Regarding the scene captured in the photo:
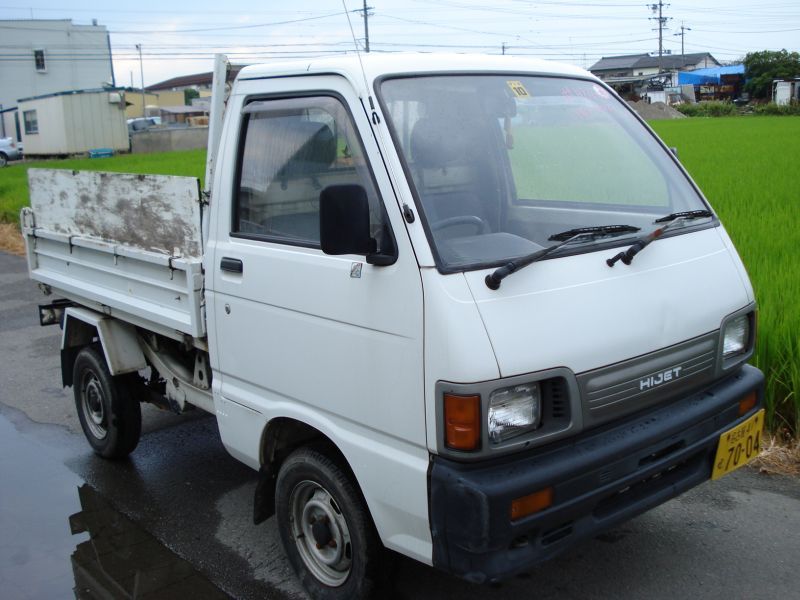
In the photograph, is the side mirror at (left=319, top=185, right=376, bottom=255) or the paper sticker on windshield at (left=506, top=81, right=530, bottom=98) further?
the paper sticker on windshield at (left=506, top=81, right=530, bottom=98)

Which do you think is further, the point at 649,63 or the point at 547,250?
the point at 649,63

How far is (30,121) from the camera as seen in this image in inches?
1646

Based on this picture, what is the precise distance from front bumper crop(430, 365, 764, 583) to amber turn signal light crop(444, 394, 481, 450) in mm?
89

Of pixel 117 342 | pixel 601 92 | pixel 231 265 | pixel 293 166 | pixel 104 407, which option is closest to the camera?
pixel 293 166

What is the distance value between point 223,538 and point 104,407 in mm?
1373

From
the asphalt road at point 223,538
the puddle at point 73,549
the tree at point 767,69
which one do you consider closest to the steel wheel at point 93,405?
the asphalt road at point 223,538

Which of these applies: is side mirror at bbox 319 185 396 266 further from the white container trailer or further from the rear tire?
the white container trailer

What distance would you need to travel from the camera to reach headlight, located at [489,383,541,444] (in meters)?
2.47

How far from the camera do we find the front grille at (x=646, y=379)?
2.61 meters

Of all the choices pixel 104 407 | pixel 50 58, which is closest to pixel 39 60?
pixel 50 58

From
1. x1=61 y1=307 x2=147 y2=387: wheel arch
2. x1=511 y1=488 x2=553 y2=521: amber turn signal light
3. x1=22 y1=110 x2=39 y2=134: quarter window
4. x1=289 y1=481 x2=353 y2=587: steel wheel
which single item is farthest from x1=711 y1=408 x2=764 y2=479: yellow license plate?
x1=22 y1=110 x2=39 y2=134: quarter window

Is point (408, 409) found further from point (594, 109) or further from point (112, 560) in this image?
point (112, 560)

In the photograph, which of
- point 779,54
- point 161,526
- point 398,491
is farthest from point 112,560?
point 779,54

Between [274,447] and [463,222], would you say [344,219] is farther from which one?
[274,447]
